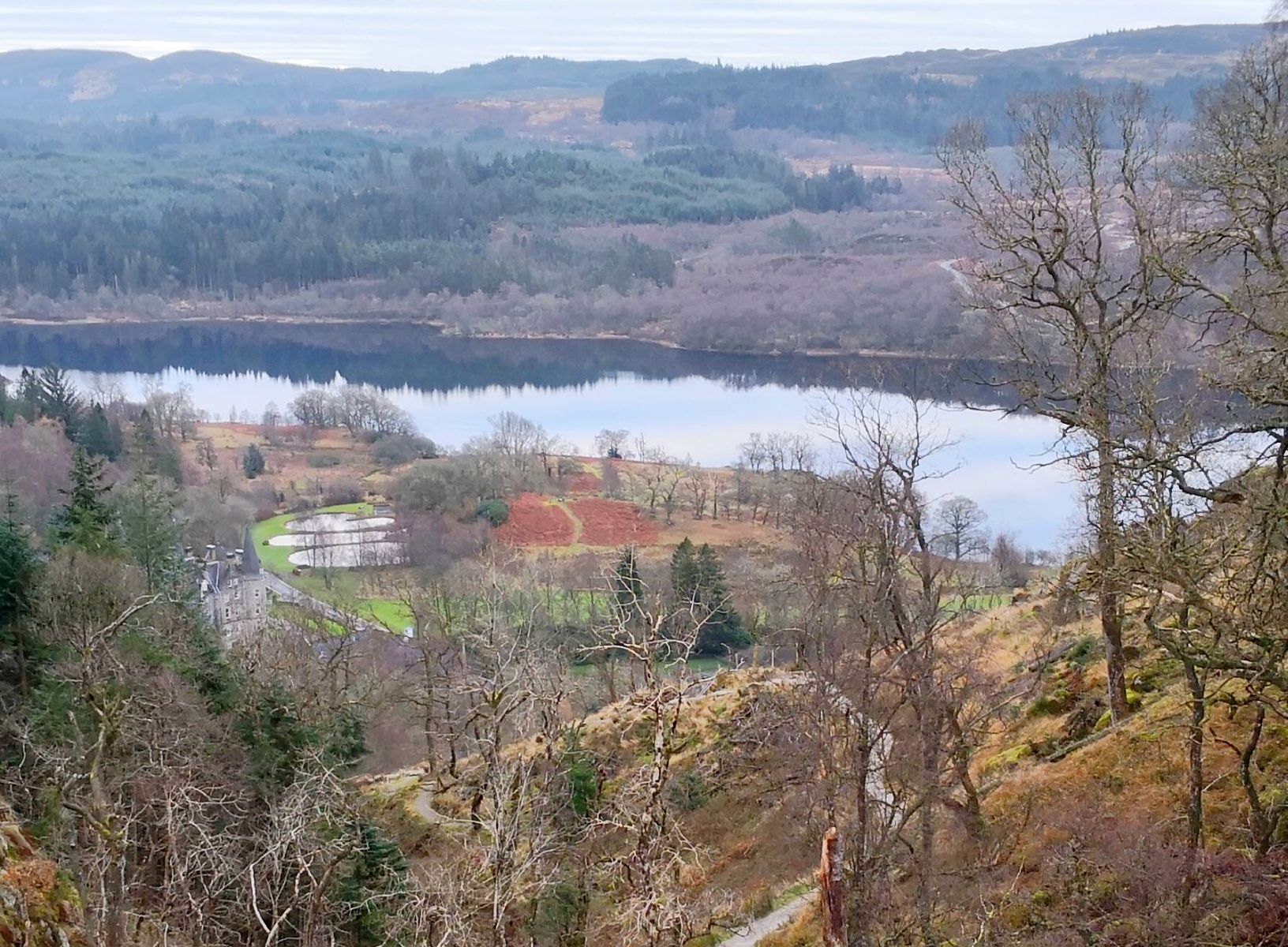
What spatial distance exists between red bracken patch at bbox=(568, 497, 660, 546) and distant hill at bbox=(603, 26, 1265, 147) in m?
119

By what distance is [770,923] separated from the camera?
1029 cm

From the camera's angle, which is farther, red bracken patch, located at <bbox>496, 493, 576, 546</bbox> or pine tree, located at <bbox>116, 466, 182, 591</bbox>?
red bracken patch, located at <bbox>496, 493, 576, 546</bbox>

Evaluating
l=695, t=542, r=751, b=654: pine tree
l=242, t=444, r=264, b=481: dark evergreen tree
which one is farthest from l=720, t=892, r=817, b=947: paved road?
l=242, t=444, r=264, b=481: dark evergreen tree

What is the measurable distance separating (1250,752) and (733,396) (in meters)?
60.7

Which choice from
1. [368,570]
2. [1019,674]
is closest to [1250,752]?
[1019,674]

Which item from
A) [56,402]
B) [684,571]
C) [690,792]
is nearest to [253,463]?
[56,402]

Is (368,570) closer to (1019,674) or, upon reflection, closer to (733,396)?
(1019,674)

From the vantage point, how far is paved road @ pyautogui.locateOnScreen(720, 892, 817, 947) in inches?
394

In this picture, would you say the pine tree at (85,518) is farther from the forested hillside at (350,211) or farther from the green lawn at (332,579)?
the forested hillside at (350,211)

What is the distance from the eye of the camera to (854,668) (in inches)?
311

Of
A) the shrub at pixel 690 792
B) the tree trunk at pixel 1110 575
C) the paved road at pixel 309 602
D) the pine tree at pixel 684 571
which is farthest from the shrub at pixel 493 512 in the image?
the tree trunk at pixel 1110 575

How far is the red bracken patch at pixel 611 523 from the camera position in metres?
40.6

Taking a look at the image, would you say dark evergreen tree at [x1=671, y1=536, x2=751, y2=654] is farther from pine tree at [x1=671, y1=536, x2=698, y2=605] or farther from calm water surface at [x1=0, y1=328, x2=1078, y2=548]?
calm water surface at [x1=0, y1=328, x2=1078, y2=548]

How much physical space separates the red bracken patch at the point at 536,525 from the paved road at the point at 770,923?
28.8 metres
